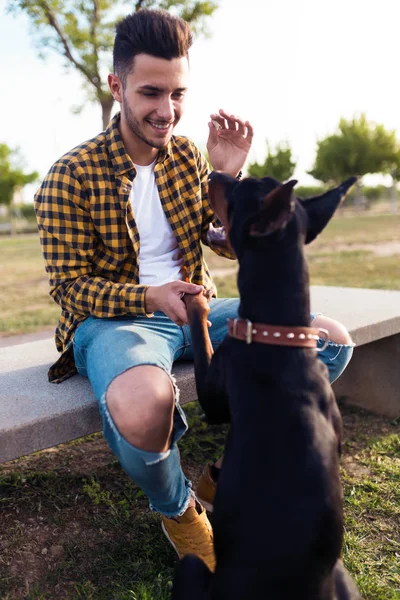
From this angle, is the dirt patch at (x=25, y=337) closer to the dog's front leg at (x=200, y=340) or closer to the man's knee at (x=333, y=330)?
the man's knee at (x=333, y=330)

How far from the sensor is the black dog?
5.66 ft

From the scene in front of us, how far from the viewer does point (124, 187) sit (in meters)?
2.86

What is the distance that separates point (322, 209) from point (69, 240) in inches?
49.4

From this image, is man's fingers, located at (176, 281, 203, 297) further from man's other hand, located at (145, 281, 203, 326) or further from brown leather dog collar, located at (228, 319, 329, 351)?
brown leather dog collar, located at (228, 319, 329, 351)

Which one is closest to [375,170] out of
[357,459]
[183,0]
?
[183,0]

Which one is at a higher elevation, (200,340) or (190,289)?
(190,289)

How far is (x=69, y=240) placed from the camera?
279 centimetres

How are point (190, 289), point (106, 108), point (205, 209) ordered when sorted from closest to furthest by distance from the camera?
point (190, 289) < point (205, 209) < point (106, 108)

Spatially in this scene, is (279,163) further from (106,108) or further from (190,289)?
(190,289)

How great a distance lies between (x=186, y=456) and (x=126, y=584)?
4.10 feet

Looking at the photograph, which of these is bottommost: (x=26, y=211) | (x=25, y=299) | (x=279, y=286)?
(x=26, y=211)

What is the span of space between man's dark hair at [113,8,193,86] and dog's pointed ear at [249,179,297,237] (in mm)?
1202

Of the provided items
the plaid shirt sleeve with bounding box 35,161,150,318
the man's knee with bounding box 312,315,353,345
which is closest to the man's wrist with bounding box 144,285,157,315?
the plaid shirt sleeve with bounding box 35,161,150,318

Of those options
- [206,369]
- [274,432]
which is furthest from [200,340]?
[274,432]
